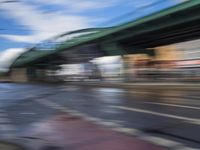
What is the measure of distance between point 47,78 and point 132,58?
2641 centimetres

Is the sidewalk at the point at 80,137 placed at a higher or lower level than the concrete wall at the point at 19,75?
lower

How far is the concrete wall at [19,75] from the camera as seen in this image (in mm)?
91188

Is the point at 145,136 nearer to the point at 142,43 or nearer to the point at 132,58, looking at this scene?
the point at 142,43

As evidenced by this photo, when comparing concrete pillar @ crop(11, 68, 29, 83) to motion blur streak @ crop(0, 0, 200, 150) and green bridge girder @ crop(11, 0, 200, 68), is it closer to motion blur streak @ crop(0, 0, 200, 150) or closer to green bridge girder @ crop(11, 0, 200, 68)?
motion blur streak @ crop(0, 0, 200, 150)

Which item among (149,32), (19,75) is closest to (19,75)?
(19,75)

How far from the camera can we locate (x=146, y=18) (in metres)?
43.5

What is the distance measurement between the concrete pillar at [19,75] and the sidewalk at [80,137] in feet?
262

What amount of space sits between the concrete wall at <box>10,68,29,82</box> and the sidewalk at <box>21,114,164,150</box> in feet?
262

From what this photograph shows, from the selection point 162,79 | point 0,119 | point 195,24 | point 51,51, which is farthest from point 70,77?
point 0,119

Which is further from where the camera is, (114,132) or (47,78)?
(47,78)

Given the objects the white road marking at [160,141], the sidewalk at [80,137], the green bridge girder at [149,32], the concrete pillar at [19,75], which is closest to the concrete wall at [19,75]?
the concrete pillar at [19,75]

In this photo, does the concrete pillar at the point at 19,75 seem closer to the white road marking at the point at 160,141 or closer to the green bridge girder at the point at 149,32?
the green bridge girder at the point at 149,32

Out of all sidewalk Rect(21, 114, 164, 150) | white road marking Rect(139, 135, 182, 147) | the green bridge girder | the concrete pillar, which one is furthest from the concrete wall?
white road marking Rect(139, 135, 182, 147)

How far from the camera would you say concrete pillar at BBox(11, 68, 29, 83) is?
9119cm
